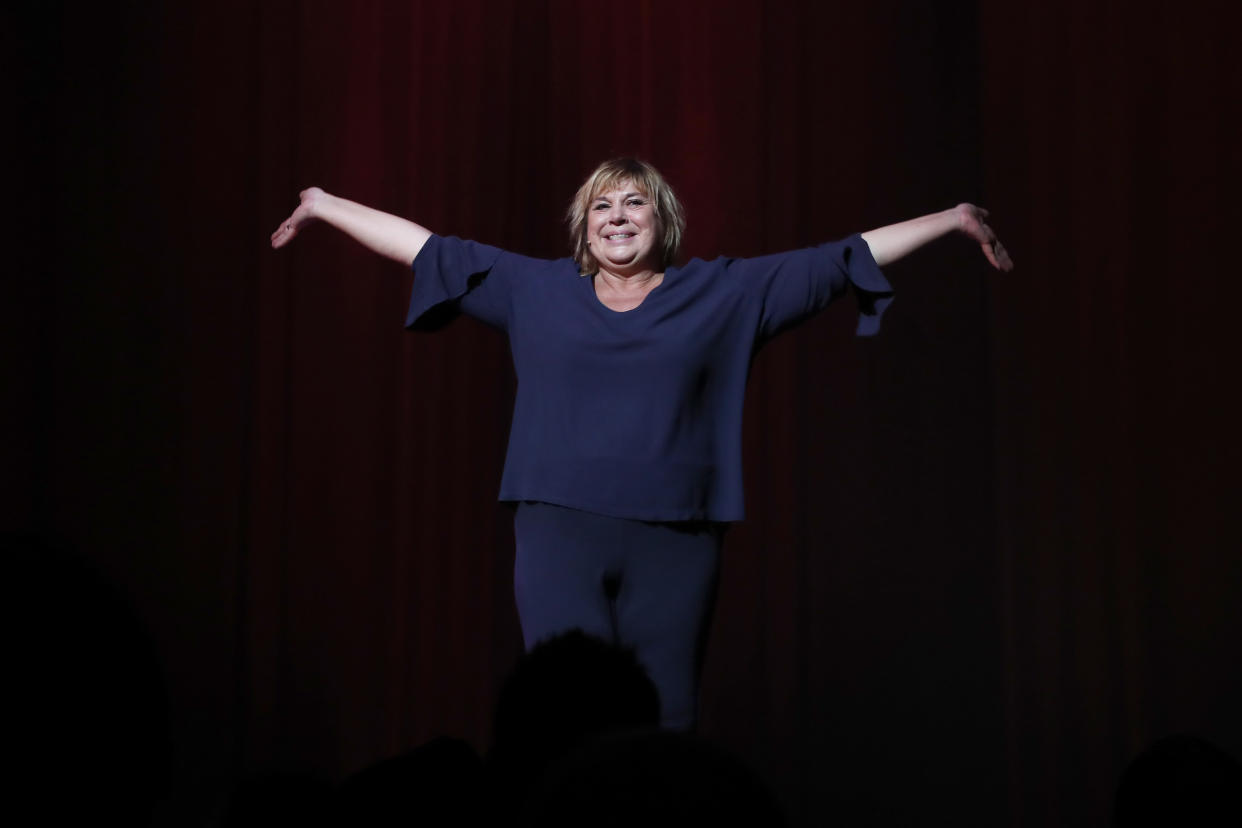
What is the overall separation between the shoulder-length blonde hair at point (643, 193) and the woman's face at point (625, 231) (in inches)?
0.7

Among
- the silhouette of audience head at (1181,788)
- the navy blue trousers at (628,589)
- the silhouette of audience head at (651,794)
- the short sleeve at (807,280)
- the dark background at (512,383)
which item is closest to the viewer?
the silhouette of audience head at (651,794)

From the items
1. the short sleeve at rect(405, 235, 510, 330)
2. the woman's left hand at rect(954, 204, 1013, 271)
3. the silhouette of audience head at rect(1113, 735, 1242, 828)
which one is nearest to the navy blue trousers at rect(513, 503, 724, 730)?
the short sleeve at rect(405, 235, 510, 330)

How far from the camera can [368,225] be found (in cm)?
219

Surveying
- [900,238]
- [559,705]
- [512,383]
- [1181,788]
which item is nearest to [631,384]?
[900,238]

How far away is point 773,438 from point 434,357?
0.87 meters

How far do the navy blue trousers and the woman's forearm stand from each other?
57cm

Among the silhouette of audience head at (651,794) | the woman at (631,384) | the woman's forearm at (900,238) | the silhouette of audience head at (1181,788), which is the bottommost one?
the silhouette of audience head at (1181,788)

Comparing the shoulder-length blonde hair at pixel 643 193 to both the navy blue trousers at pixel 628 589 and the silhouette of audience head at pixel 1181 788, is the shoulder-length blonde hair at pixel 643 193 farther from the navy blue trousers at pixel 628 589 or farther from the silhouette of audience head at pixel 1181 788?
the silhouette of audience head at pixel 1181 788

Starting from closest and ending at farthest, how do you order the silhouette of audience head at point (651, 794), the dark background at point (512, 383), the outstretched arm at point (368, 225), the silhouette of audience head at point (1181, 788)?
the silhouette of audience head at point (651, 794) < the silhouette of audience head at point (1181, 788) < the outstretched arm at point (368, 225) < the dark background at point (512, 383)

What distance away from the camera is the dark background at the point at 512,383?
3.13m

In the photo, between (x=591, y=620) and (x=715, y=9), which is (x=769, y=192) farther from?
(x=591, y=620)

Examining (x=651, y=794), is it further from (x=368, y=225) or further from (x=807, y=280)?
(x=368, y=225)

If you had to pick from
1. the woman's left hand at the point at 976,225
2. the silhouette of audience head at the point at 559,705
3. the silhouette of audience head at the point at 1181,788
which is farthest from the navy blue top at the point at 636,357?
the silhouette of audience head at the point at 1181,788

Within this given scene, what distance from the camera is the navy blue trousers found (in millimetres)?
1919
